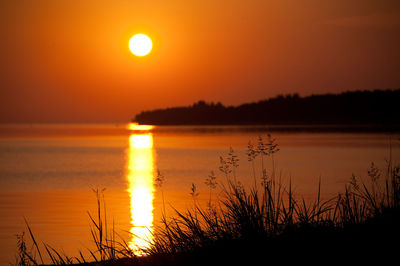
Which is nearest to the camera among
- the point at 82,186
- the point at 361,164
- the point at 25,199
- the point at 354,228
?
the point at 354,228

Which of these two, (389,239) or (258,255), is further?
(389,239)

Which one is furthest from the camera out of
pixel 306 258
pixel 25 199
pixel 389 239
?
pixel 25 199

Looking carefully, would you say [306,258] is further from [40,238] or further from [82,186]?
[82,186]

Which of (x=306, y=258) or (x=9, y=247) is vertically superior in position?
(x=306, y=258)

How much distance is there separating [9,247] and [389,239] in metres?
8.70

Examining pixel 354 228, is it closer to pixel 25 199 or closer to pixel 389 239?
pixel 389 239

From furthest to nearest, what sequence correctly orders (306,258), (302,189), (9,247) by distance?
(302,189), (9,247), (306,258)

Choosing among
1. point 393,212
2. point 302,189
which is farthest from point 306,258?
point 302,189

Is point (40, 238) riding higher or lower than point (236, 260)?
lower

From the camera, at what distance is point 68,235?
1317 cm

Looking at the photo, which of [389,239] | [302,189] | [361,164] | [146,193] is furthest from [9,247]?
[361,164]

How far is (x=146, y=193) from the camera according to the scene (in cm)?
2269

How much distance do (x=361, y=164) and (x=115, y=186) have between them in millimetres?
17157

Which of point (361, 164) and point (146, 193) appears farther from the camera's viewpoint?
point (361, 164)
